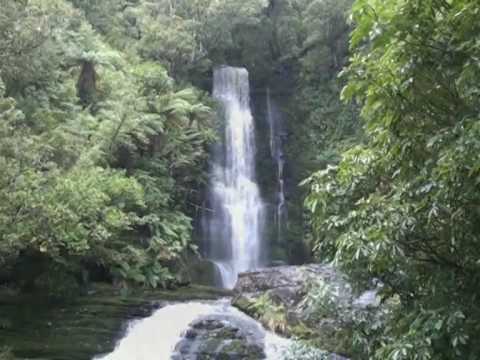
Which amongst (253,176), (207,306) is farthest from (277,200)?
(207,306)

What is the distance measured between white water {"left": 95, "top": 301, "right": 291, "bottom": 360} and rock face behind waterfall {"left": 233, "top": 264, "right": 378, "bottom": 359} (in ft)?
1.08

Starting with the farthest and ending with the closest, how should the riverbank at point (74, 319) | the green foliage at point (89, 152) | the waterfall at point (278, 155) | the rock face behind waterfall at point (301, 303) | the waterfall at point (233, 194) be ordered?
the waterfall at point (278, 155) < the waterfall at point (233, 194) < the green foliage at point (89, 152) < the riverbank at point (74, 319) < the rock face behind waterfall at point (301, 303)

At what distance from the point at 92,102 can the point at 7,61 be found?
20.0 feet

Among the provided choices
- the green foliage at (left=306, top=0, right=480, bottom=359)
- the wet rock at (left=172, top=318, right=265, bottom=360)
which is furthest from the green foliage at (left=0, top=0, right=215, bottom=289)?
the green foliage at (left=306, top=0, right=480, bottom=359)

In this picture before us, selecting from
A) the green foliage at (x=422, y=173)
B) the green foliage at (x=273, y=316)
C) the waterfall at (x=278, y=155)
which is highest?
the waterfall at (x=278, y=155)

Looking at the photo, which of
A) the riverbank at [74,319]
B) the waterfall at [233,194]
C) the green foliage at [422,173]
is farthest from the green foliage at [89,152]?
the green foliage at [422,173]

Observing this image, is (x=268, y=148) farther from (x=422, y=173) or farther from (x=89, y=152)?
(x=422, y=173)

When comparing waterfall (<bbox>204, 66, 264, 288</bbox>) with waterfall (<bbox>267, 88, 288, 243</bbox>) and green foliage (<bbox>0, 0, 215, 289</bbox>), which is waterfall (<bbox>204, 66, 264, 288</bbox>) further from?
green foliage (<bbox>0, 0, 215, 289</bbox>)

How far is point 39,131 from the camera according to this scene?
1458 cm

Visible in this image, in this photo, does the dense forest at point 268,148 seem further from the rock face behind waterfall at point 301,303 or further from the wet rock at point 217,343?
the wet rock at point 217,343

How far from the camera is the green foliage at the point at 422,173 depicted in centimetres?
390

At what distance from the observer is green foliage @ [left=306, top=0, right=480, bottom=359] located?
3896 mm

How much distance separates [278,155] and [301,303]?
62.4 feet

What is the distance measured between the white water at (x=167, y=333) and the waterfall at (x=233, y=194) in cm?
666
